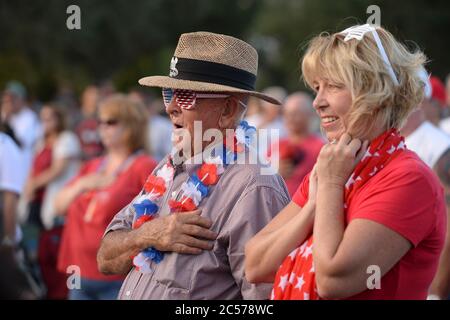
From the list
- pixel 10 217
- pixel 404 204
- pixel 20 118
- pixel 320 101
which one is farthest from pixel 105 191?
pixel 20 118

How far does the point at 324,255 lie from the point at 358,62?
64 centimetres

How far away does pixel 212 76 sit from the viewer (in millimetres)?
3625

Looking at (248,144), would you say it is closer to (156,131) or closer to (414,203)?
(414,203)

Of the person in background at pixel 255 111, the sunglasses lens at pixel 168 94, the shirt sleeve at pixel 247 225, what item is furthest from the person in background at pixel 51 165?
the shirt sleeve at pixel 247 225

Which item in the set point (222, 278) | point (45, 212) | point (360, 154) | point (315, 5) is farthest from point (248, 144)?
point (315, 5)

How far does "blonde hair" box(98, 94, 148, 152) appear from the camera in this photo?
6430mm

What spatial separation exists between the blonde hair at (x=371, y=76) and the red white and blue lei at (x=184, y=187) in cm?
70

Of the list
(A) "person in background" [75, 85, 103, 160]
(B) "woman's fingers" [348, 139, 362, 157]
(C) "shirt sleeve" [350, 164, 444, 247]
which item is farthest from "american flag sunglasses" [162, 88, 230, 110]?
(A) "person in background" [75, 85, 103, 160]

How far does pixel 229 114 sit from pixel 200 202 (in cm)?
42

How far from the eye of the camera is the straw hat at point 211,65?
362 cm

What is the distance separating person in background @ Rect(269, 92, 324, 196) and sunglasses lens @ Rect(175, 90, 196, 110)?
4.12m

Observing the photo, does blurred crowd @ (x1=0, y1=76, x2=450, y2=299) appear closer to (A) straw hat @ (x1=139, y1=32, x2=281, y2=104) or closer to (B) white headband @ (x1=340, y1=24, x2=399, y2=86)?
(A) straw hat @ (x1=139, y1=32, x2=281, y2=104)

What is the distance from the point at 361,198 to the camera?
2.84 metres

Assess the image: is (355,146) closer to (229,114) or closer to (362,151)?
(362,151)
